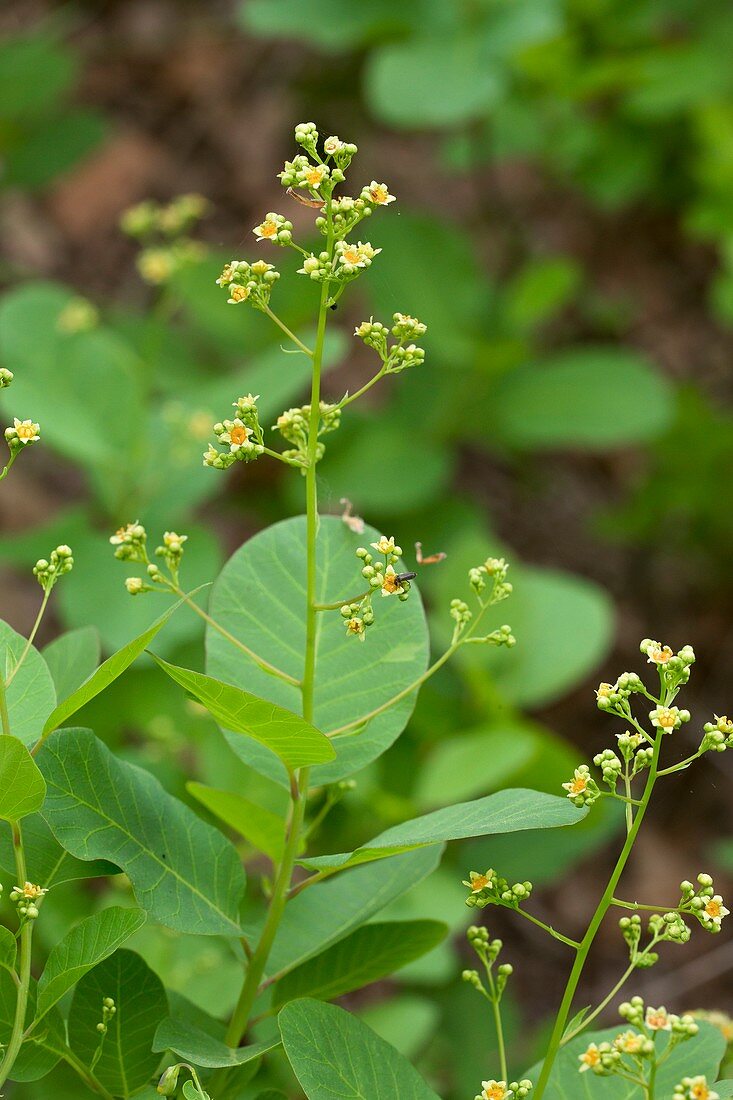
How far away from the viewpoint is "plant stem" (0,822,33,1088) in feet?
1.98

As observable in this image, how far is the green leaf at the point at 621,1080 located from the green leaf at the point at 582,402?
5.62 feet

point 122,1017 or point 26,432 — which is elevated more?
point 26,432

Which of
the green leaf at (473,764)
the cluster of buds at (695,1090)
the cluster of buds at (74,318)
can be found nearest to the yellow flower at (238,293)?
the cluster of buds at (695,1090)

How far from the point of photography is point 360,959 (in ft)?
2.42

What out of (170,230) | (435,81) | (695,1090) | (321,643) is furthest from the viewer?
(435,81)

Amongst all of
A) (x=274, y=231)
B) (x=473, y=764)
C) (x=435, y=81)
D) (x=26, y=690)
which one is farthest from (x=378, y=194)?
(x=435, y=81)

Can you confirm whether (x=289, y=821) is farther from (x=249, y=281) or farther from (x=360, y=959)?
(x=249, y=281)

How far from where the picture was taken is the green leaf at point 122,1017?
676mm

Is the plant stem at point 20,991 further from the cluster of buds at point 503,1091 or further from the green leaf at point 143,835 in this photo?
the cluster of buds at point 503,1091

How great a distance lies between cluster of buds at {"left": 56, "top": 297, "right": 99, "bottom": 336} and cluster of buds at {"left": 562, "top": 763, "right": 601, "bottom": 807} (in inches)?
56.5

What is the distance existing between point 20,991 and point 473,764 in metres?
1.09

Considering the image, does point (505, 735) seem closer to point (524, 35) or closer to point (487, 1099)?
point (487, 1099)

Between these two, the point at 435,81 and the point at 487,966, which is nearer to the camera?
the point at 487,966

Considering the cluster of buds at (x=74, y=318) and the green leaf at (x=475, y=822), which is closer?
the green leaf at (x=475, y=822)
